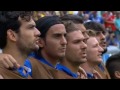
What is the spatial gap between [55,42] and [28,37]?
0.20m

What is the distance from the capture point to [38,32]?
112 inches

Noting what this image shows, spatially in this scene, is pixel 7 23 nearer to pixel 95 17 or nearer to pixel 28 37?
pixel 28 37

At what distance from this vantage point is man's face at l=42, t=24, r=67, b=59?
9.42 feet

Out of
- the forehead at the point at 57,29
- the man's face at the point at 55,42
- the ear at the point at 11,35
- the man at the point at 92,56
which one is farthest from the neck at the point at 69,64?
the man at the point at 92,56

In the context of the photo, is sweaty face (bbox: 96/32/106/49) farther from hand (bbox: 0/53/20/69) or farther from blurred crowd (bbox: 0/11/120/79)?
hand (bbox: 0/53/20/69)

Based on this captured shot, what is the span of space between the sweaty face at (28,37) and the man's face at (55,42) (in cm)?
10

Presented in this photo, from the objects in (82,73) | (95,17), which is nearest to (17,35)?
(82,73)

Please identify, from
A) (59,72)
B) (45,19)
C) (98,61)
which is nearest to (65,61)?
(59,72)

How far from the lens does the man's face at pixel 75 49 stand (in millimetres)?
2996

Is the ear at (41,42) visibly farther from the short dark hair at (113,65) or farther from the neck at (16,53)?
the short dark hair at (113,65)

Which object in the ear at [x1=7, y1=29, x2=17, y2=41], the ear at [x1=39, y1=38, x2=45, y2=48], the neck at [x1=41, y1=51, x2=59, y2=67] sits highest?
the ear at [x1=7, y1=29, x2=17, y2=41]

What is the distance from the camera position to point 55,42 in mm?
2883

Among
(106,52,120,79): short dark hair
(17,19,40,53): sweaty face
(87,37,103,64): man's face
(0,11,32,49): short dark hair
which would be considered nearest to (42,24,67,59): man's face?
(17,19,40,53): sweaty face
